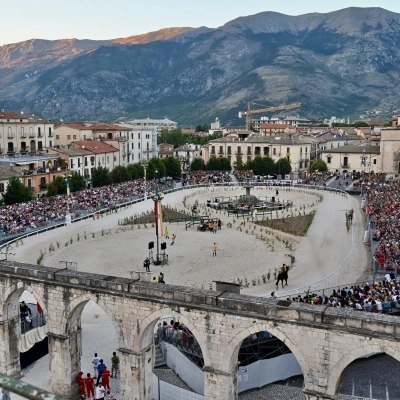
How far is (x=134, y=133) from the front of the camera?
103 metres

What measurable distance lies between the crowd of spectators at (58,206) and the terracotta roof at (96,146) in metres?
15.1

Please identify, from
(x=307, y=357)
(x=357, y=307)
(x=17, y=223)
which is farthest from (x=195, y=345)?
(x=17, y=223)

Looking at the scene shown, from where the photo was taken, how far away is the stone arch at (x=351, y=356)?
14.5 m

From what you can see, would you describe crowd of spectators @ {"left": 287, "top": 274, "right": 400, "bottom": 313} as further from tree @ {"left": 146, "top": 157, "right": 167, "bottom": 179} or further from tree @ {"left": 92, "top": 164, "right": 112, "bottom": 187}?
tree @ {"left": 146, "top": 157, "right": 167, "bottom": 179}

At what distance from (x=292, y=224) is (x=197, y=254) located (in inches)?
604

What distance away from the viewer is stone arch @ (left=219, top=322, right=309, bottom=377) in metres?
15.7

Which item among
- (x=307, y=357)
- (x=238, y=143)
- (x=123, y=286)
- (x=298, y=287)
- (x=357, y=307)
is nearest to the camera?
(x=307, y=357)

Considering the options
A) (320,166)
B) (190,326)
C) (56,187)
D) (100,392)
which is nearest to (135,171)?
(56,187)

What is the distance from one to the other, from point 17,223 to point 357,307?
1374 inches

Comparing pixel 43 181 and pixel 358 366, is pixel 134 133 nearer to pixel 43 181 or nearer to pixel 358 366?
pixel 43 181

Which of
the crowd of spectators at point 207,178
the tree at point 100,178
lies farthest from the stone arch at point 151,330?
the crowd of spectators at point 207,178

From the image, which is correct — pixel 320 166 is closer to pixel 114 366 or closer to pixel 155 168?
pixel 155 168

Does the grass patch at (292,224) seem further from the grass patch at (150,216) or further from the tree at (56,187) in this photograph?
the tree at (56,187)

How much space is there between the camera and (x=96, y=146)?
87.6m
